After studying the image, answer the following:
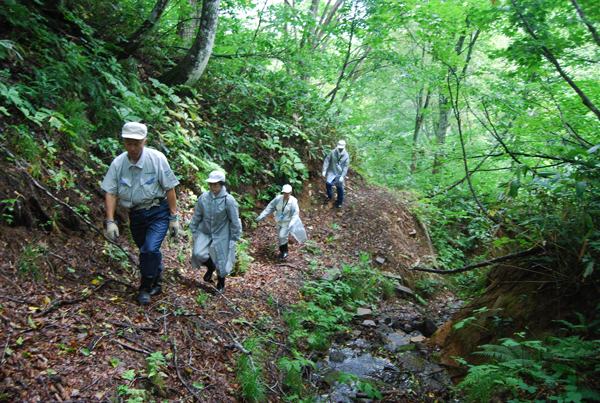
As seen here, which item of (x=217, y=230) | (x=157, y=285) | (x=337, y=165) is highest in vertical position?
(x=337, y=165)

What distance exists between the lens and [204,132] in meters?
9.05

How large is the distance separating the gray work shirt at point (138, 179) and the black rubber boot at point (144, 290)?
3.04ft

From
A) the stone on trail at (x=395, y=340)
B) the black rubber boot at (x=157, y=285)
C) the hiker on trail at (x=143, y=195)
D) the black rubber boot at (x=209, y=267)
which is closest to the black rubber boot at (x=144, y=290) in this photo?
the hiker on trail at (x=143, y=195)

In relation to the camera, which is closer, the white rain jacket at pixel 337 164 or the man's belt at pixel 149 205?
the man's belt at pixel 149 205

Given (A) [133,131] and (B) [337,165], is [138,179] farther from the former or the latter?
(B) [337,165]

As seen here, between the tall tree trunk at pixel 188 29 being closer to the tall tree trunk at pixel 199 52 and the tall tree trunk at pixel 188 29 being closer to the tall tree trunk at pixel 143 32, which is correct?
the tall tree trunk at pixel 199 52

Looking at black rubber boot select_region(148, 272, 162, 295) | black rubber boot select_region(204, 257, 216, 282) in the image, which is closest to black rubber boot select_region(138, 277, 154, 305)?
black rubber boot select_region(148, 272, 162, 295)

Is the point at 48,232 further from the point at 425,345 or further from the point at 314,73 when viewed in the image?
the point at 314,73

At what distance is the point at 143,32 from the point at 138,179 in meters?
4.83

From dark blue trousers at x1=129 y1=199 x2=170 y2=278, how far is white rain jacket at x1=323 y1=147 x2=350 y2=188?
285 inches

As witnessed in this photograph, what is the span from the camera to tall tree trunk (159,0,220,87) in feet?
25.6

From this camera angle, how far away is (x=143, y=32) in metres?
7.27

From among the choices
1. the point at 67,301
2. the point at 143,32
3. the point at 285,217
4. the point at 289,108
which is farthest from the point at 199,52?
the point at 67,301

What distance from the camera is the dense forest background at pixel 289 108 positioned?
408 centimetres
